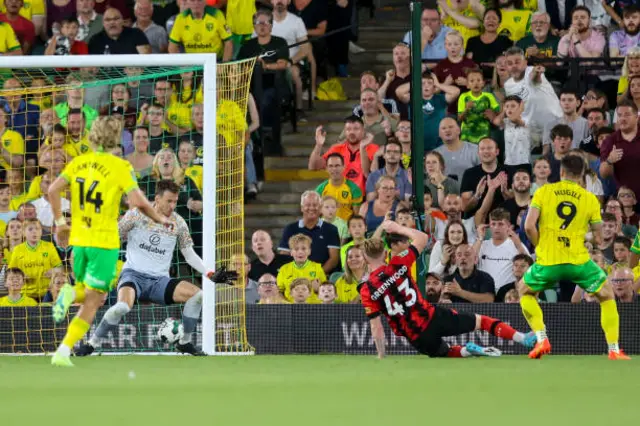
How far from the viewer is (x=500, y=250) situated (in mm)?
15086

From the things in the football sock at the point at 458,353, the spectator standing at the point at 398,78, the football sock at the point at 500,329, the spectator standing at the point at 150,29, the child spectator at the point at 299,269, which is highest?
the spectator standing at the point at 150,29

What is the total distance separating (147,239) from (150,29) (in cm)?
683

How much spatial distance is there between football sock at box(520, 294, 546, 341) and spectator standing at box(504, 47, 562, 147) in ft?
15.2

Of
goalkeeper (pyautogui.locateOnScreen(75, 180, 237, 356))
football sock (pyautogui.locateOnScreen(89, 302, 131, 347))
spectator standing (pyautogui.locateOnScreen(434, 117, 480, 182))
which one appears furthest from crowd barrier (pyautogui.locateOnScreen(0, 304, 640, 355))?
spectator standing (pyautogui.locateOnScreen(434, 117, 480, 182))

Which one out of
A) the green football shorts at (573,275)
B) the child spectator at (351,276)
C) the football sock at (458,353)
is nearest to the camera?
the green football shorts at (573,275)

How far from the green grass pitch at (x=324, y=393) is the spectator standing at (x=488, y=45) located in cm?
645

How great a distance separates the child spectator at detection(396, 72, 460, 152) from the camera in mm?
17312

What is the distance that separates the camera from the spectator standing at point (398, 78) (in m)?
17.7

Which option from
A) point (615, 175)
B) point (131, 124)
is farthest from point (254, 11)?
point (615, 175)

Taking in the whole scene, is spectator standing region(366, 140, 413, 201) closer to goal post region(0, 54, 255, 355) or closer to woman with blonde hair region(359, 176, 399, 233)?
woman with blonde hair region(359, 176, 399, 233)

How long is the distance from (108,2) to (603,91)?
7.63 m

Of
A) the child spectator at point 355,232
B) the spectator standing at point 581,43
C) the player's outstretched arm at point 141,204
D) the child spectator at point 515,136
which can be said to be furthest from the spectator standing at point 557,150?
the player's outstretched arm at point 141,204

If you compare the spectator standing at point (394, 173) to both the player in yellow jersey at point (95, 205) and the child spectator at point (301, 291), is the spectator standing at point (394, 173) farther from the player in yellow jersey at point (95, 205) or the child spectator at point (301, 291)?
the player in yellow jersey at point (95, 205)

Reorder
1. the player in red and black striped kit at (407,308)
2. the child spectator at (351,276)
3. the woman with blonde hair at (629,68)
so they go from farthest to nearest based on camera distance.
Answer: the woman with blonde hair at (629,68)
the child spectator at (351,276)
the player in red and black striped kit at (407,308)
